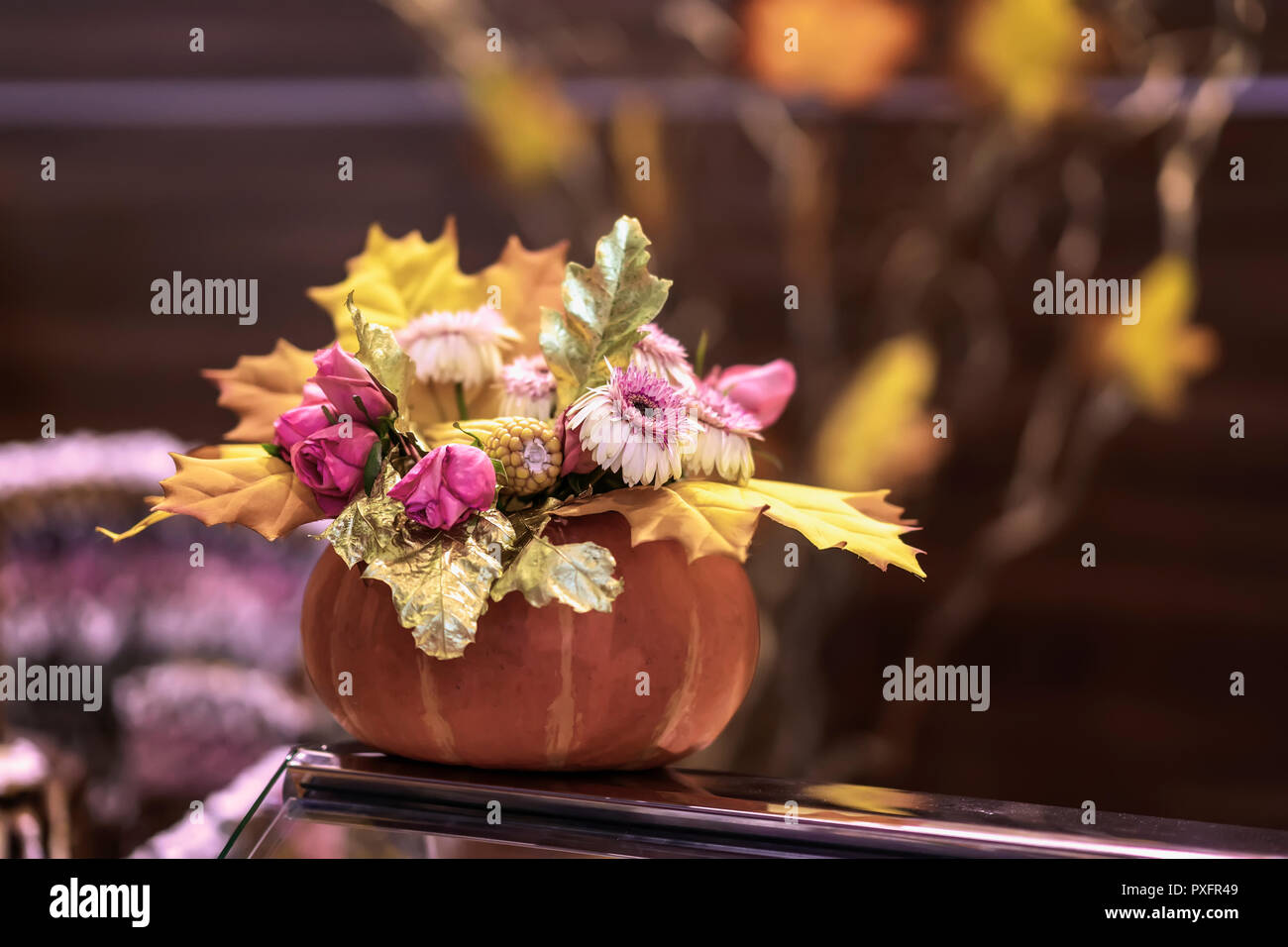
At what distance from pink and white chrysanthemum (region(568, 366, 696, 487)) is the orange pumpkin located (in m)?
0.06

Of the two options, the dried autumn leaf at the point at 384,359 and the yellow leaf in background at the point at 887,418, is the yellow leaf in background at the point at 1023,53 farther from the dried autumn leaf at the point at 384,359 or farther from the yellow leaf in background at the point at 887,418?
the dried autumn leaf at the point at 384,359

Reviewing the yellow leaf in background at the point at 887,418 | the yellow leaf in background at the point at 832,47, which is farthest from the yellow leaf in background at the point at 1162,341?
the yellow leaf in background at the point at 832,47

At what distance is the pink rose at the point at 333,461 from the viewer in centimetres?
64

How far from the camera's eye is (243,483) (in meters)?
0.66

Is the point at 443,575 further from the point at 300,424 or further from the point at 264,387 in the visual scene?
the point at 264,387

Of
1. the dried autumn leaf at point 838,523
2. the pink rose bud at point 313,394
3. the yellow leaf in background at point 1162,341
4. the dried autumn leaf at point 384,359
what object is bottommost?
the dried autumn leaf at point 838,523

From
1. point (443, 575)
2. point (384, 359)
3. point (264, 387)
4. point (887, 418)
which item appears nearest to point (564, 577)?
point (443, 575)

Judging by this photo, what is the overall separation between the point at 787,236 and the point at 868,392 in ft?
1.26

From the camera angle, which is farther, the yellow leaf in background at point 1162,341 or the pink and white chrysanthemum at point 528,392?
the yellow leaf in background at point 1162,341

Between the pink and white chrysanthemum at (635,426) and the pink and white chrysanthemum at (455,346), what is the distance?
0.11 meters

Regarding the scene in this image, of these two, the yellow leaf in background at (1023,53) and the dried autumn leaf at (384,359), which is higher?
the yellow leaf in background at (1023,53)

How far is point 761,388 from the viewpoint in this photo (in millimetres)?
765

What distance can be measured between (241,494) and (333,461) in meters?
0.06

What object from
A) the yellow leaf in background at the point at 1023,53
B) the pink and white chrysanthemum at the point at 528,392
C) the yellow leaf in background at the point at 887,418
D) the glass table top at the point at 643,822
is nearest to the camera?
the glass table top at the point at 643,822
